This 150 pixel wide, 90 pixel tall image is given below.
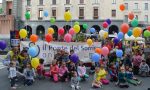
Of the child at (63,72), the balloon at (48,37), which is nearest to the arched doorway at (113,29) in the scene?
the balloon at (48,37)

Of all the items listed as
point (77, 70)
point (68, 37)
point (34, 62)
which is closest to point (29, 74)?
point (34, 62)

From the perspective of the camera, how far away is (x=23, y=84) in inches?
637

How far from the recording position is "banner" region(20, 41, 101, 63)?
63.5 ft

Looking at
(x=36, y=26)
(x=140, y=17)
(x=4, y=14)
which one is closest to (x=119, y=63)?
(x=36, y=26)

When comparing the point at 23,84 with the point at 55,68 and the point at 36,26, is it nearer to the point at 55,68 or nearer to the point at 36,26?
the point at 55,68

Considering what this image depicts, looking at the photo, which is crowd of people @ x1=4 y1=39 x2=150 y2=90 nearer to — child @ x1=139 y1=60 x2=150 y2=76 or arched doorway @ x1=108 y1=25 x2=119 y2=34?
child @ x1=139 y1=60 x2=150 y2=76

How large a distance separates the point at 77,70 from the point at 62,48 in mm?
3160

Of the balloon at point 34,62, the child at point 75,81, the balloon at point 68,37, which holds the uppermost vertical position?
the balloon at point 68,37

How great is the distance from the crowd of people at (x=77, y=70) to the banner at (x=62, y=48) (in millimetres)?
876

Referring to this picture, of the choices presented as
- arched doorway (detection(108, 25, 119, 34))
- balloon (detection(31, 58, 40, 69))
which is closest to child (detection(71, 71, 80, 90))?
balloon (detection(31, 58, 40, 69))

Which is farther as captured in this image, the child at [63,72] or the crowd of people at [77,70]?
the child at [63,72]

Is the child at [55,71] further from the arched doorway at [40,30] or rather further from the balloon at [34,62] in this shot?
the arched doorway at [40,30]

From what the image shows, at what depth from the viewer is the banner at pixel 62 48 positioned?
19.3 metres

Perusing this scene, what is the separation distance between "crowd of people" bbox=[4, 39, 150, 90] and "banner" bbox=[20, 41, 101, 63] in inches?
34.5
